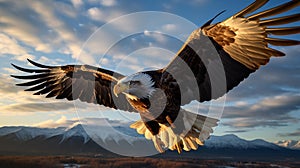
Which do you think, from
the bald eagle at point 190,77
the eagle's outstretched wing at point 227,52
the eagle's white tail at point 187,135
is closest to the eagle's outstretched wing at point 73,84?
the bald eagle at point 190,77

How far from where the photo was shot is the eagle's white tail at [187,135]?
5.18m

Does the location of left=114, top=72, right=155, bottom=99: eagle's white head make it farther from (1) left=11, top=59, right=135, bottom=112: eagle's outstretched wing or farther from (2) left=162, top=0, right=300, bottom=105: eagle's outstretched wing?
(1) left=11, top=59, right=135, bottom=112: eagle's outstretched wing

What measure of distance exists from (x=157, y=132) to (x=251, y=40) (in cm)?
233

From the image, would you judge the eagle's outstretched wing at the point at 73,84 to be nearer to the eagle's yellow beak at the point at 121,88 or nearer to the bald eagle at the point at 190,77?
the bald eagle at the point at 190,77

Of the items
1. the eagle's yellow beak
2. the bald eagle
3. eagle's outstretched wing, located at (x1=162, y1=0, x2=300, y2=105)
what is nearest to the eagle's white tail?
the bald eagle

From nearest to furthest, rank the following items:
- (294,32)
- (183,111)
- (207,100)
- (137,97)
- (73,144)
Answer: (294,32) < (137,97) < (207,100) < (183,111) < (73,144)

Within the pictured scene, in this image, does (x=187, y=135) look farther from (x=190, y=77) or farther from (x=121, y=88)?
(x=121, y=88)

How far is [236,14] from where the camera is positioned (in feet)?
12.3

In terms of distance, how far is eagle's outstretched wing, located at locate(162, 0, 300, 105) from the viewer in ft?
11.7

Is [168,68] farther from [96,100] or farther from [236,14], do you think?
[96,100]

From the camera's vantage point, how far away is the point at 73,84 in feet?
20.7

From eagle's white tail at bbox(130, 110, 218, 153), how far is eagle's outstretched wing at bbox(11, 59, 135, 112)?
3.59 feet

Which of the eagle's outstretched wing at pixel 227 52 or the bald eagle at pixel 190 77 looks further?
the bald eagle at pixel 190 77

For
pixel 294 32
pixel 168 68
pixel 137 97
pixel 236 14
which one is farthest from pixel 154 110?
pixel 294 32
